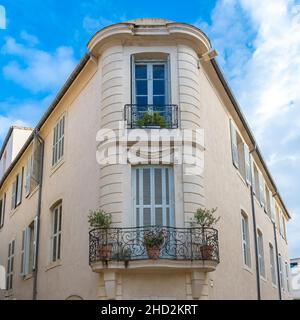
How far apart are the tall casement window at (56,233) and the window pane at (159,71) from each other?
190 inches

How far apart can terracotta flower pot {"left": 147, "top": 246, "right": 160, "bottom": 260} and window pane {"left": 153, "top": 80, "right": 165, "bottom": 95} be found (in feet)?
12.8

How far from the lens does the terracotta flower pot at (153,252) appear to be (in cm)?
1102

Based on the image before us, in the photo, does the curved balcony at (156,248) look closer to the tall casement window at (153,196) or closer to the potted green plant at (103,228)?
the potted green plant at (103,228)

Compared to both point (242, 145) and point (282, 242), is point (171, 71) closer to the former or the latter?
point (242, 145)

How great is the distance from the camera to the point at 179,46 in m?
13.1

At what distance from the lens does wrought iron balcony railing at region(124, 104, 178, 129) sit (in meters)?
12.4

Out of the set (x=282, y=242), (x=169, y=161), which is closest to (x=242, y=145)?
(x=169, y=161)

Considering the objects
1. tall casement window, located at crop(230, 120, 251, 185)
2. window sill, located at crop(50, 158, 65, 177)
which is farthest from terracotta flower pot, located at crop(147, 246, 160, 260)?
tall casement window, located at crop(230, 120, 251, 185)

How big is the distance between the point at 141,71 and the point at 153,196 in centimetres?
319

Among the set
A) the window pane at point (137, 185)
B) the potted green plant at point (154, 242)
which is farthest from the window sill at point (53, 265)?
the potted green plant at point (154, 242)

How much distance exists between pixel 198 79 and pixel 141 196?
334cm

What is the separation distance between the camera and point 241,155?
18.0m

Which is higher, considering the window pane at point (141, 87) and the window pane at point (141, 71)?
the window pane at point (141, 71)

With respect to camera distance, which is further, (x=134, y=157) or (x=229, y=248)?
(x=229, y=248)
